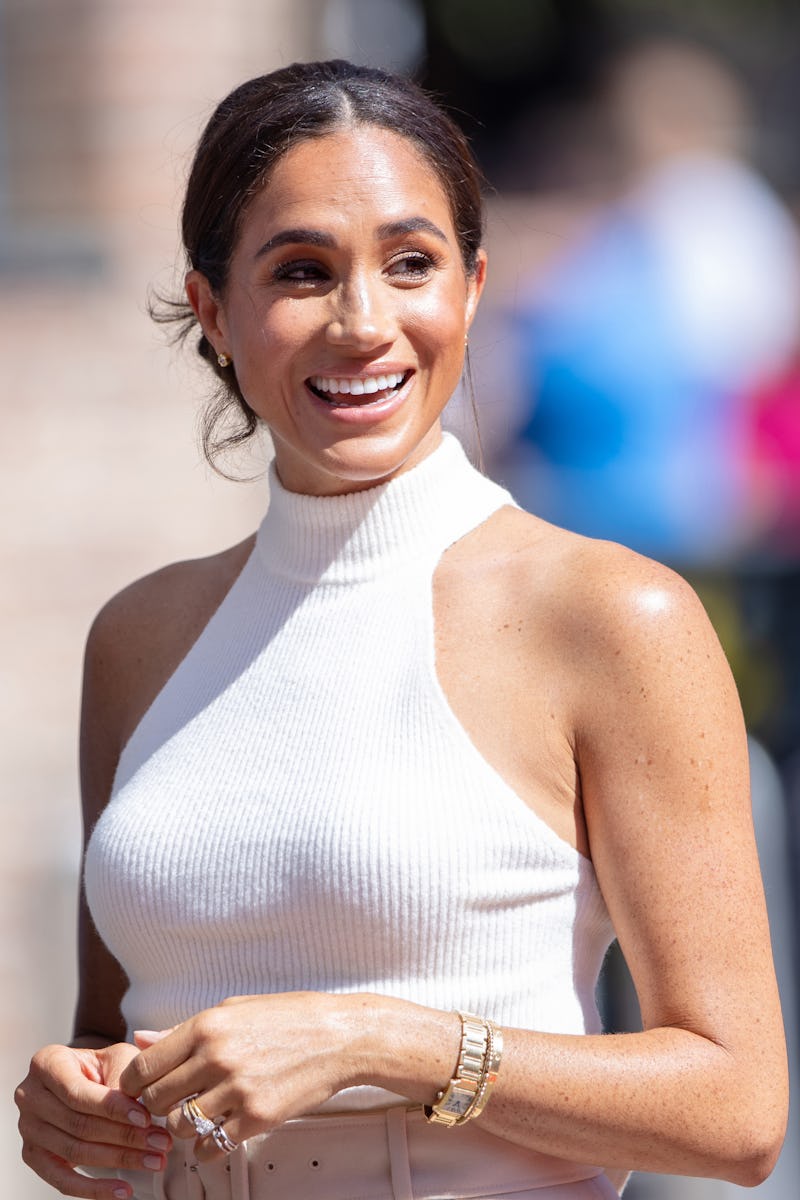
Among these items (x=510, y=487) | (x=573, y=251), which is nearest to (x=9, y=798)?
(x=510, y=487)

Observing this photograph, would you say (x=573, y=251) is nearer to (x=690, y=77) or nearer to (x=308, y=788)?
(x=690, y=77)

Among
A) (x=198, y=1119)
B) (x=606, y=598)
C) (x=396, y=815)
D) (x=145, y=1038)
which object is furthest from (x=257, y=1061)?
(x=606, y=598)

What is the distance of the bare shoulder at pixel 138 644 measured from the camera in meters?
2.38

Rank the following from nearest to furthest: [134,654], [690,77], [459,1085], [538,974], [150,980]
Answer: [459,1085] < [538,974] < [150,980] < [134,654] < [690,77]

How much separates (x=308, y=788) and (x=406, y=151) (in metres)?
0.77

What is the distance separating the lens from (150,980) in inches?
81.9

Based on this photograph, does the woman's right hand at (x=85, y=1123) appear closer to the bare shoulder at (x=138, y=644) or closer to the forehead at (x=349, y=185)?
the bare shoulder at (x=138, y=644)

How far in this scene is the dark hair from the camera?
2180 millimetres

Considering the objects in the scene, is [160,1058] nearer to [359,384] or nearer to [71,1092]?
[71,1092]

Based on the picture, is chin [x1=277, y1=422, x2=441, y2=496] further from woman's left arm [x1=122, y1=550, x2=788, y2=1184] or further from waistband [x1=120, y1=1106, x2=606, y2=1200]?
waistband [x1=120, y1=1106, x2=606, y2=1200]

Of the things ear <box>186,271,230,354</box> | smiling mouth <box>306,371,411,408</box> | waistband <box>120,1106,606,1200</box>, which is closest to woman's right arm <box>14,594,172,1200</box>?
waistband <box>120,1106,606,1200</box>

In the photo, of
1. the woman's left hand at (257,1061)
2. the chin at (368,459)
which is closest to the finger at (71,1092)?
the woman's left hand at (257,1061)

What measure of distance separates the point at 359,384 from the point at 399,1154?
85cm

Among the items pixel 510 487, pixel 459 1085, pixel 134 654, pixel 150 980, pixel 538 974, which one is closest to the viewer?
pixel 459 1085
